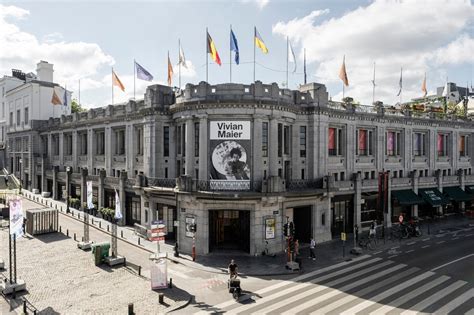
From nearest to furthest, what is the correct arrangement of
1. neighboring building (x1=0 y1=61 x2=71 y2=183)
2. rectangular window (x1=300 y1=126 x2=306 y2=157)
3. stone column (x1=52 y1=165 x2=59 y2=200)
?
1. rectangular window (x1=300 y1=126 x2=306 y2=157)
2. stone column (x1=52 y1=165 x2=59 y2=200)
3. neighboring building (x1=0 y1=61 x2=71 y2=183)

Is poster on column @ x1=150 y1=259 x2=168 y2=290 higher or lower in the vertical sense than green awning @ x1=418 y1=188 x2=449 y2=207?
lower

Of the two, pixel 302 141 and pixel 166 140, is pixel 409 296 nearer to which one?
pixel 302 141

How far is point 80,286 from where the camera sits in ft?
67.6

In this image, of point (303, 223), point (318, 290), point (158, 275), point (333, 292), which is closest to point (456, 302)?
point (333, 292)

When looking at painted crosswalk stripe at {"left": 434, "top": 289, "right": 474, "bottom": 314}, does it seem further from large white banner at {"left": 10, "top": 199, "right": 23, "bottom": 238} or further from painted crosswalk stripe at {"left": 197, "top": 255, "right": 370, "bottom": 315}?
large white banner at {"left": 10, "top": 199, "right": 23, "bottom": 238}

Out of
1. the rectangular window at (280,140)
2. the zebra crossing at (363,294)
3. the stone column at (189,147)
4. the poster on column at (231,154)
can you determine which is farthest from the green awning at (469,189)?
the stone column at (189,147)

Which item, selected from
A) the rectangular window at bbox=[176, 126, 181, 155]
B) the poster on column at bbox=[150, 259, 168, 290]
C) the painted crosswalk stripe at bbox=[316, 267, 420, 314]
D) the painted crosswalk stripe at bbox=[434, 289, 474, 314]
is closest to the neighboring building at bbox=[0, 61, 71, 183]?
the rectangular window at bbox=[176, 126, 181, 155]

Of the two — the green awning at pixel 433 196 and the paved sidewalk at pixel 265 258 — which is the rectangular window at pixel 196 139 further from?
the green awning at pixel 433 196

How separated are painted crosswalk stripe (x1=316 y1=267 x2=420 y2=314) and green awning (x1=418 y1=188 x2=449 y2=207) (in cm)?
1967

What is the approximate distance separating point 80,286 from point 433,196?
40.1m

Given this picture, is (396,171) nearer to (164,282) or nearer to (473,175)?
(473,175)

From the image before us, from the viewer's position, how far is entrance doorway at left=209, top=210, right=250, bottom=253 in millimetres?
29000

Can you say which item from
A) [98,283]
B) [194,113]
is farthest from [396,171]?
[98,283]

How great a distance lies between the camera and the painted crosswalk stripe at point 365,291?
1742 centimetres
